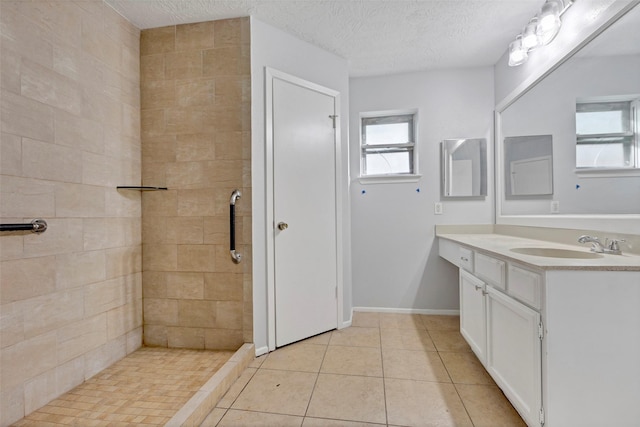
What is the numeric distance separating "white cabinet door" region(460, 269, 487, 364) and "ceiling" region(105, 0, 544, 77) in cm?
183

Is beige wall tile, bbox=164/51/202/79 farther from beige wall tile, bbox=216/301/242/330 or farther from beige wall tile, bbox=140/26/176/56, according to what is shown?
beige wall tile, bbox=216/301/242/330

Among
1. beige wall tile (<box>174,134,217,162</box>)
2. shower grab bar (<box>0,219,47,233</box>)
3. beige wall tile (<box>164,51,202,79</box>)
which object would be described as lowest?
shower grab bar (<box>0,219,47,233</box>)

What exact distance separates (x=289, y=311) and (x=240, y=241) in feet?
2.20

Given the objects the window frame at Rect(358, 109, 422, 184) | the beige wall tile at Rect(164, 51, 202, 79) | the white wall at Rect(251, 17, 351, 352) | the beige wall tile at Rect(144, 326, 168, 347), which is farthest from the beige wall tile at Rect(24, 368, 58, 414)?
the window frame at Rect(358, 109, 422, 184)

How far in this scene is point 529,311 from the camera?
4.02ft

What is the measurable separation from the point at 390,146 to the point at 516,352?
211 cm

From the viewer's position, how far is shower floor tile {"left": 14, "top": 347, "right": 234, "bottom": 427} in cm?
136

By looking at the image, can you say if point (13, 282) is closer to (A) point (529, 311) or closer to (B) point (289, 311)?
(B) point (289, 311)

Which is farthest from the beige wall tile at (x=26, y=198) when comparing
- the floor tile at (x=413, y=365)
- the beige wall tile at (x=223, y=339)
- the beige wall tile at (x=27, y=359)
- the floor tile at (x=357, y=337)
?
the floor tile at (x=413, y=365)

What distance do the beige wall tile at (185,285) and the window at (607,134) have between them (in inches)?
Result: 101

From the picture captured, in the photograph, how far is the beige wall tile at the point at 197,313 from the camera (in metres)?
2.06

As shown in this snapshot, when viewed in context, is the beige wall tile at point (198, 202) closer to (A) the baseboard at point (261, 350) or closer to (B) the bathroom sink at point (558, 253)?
(A) the baseboard at point (261, 350)

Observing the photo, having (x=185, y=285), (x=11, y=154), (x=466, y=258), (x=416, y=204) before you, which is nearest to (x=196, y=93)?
(x=11, y=154)

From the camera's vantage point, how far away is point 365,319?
8.87 ft
